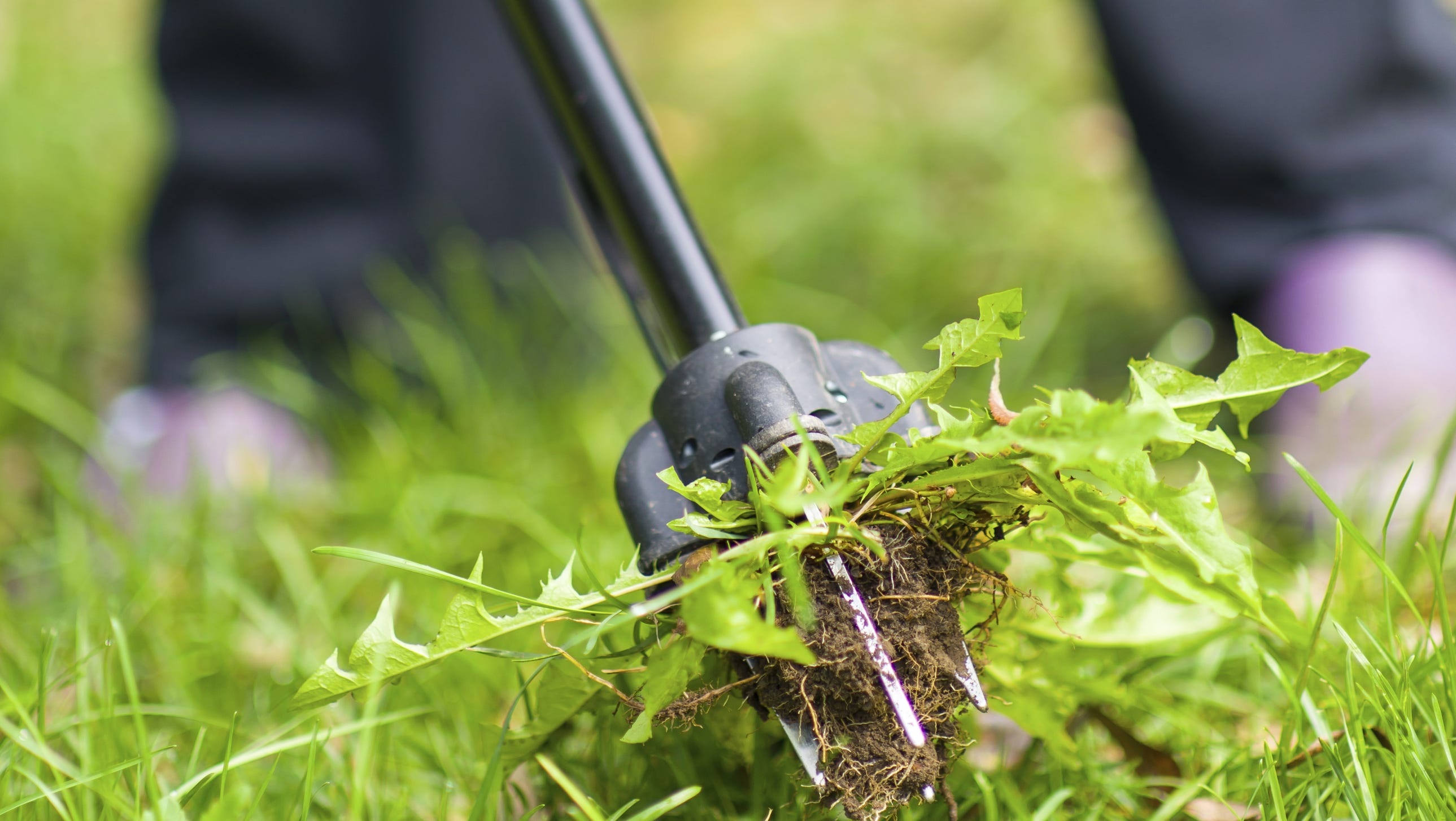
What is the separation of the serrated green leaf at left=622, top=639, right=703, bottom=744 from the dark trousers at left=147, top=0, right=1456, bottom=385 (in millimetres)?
1159

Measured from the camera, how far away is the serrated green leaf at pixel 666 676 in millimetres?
602

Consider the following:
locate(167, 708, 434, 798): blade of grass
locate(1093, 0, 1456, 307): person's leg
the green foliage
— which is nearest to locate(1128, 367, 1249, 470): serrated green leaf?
the green foliage

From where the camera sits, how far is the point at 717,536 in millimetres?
604

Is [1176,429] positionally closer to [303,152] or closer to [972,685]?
[972,685]

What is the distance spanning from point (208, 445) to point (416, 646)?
1058mm

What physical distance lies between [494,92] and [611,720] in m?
1.55

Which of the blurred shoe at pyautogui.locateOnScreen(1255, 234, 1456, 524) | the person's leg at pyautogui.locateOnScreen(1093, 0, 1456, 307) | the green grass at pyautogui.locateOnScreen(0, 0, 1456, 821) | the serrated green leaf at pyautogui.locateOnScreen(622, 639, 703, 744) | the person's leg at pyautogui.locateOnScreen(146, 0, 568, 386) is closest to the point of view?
the serrated green leaf at pyautogui.locateOnScreen(622, 639, 703, 744)

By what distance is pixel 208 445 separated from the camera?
58.6 inches

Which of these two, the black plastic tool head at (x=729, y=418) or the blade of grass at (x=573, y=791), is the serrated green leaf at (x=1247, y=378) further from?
the blade of grass at (x=573, y=791)

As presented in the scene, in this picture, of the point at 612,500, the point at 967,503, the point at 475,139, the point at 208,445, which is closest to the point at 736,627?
the point at 967,503

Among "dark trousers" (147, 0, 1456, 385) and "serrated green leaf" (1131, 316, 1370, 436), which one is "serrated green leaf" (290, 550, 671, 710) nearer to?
"serrated green leaf" (1131, 316, 1370, 436)

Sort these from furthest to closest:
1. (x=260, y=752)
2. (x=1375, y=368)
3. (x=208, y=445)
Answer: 1. (x=208, y=445)
2. (x=1375, y=368)
3. (x=260, y=752)

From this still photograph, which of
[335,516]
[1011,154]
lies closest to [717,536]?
[335,516]

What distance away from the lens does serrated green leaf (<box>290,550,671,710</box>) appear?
61cm
